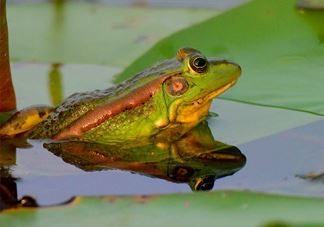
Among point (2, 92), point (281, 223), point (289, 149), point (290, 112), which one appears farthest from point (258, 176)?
point (2, 92)

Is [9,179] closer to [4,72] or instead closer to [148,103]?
[4,72]

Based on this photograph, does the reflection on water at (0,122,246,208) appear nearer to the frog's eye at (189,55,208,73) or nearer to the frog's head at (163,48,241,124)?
the frog's head at (163,48,241,124)

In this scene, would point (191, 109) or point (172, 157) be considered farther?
point (191, 109)

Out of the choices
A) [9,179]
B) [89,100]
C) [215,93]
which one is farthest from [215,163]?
[9,179]

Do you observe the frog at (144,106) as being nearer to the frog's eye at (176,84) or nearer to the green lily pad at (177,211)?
the frog's eye at (176,84)

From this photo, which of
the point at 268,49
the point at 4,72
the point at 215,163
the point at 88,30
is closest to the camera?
the point at 215,163

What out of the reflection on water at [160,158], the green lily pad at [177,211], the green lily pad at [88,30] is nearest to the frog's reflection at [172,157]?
the reflection on water at [160,158]
